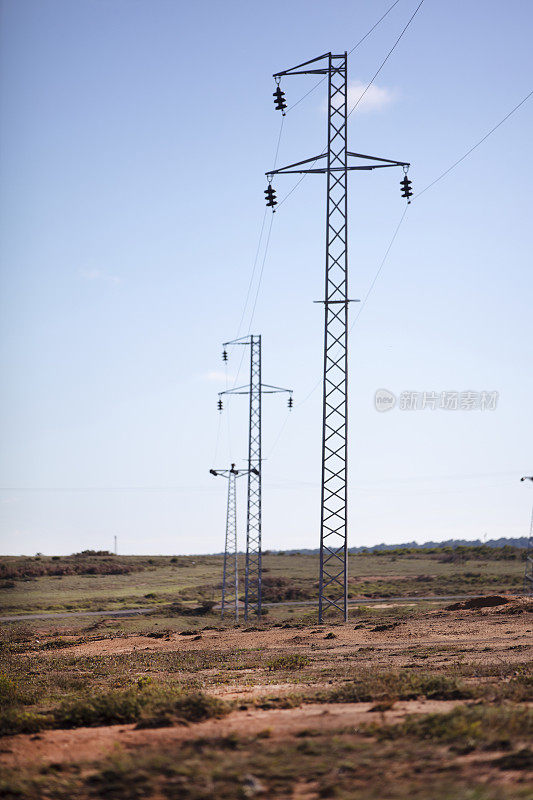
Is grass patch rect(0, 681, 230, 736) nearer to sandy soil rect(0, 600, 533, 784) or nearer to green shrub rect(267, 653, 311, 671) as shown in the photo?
sandy soil rect(0, 600, 533, 784)

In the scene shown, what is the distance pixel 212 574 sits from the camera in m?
108

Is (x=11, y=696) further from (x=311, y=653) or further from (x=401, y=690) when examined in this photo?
(x=311, y=653)

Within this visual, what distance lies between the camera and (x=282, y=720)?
1467 cm

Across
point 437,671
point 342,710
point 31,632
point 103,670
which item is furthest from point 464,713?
point 31,632

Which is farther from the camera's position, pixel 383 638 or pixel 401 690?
pixel 383 638

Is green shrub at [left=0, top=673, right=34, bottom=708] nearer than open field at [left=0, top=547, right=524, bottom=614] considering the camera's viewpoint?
Yes

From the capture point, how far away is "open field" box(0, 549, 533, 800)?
35.1 feet

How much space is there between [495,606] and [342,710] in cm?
3459

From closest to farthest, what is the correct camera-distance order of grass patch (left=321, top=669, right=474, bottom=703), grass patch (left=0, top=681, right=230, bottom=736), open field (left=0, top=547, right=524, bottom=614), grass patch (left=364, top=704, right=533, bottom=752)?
grass patch (left=364, top=704, right=533, bottom=752)
grass patch (left=0, top=681, right=230, bottom=736)
grass patch (left=321, top=669, right=474, bottom=703)
open field (left=0, top=547, right=524, bottom=614)

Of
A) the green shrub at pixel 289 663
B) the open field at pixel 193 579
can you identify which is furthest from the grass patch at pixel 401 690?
the open field at pixel 193 579

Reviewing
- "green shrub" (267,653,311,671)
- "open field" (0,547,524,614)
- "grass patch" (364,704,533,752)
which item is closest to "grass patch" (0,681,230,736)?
"grass patch" (364,704,533,752)

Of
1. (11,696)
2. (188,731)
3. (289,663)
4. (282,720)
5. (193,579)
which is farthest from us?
(193,579)

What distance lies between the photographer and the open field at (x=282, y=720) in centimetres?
1069

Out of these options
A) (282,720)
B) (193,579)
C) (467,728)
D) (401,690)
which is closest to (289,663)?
(401,690)
